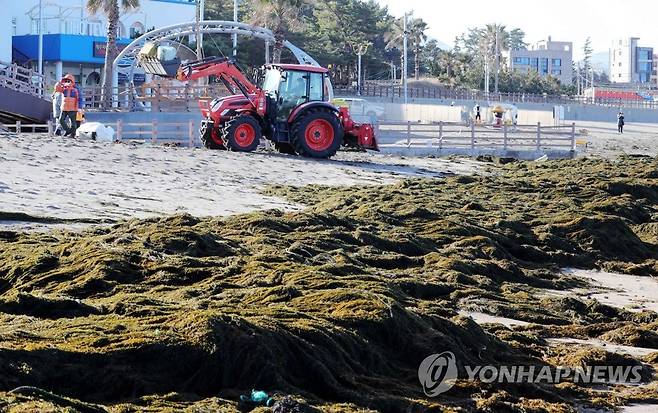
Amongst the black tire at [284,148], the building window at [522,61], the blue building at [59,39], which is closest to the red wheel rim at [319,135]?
the black tire at [284,148]

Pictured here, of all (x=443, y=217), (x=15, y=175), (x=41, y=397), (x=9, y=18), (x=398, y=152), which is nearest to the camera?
(x=41, y=397)

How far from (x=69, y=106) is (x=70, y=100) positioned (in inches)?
6.4

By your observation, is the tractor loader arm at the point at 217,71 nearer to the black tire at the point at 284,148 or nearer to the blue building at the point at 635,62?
the black tire at the point at 284,148

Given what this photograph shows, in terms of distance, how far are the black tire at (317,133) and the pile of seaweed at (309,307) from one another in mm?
8909

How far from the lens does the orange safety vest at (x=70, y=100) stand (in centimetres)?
2853

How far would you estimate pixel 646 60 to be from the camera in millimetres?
196125

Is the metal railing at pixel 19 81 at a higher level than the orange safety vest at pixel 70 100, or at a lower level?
higher

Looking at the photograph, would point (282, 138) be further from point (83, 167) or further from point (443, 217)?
point (443, 217)

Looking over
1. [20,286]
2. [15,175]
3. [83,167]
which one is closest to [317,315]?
[20,286]

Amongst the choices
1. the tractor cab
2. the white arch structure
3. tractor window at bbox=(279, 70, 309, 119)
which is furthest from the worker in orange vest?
the white arch structure

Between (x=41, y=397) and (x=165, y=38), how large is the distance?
38.2 metres

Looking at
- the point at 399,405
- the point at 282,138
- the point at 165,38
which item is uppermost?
the point at 165,38

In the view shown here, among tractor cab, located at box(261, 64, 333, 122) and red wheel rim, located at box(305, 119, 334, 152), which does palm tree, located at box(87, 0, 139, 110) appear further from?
red wheel rim, located at box(305, 119, 334, 152)

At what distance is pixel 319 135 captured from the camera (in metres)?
26.9
